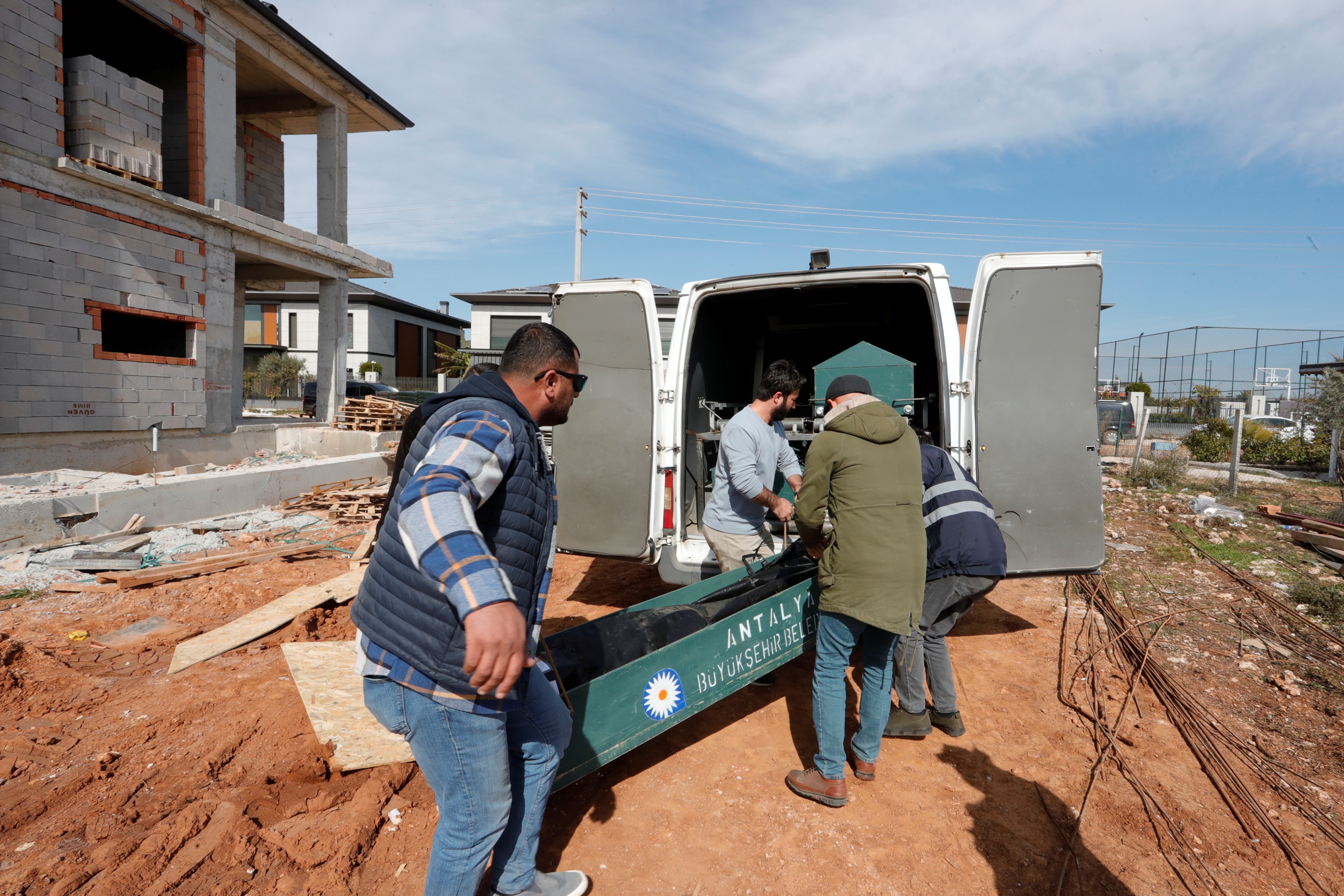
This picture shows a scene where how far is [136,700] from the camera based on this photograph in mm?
3600

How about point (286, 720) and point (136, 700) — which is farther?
point (136, 700)

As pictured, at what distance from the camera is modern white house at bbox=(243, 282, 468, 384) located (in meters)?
32.6

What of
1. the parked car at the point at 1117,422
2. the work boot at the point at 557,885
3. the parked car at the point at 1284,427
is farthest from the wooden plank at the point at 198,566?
the parked car at the point at 1284,427

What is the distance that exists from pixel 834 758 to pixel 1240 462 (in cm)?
1805

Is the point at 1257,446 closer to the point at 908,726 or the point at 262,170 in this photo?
the point at 908,726

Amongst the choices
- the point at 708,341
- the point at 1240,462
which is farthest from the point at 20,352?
the point at 1240,462

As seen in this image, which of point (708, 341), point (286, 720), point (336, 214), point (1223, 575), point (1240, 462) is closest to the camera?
point (286, 720)

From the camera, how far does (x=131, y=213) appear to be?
9.11 m

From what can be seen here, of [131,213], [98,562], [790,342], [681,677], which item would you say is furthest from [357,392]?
[681,677]

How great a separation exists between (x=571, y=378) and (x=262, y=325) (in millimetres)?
39399

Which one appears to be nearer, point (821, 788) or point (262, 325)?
point (821, 788)

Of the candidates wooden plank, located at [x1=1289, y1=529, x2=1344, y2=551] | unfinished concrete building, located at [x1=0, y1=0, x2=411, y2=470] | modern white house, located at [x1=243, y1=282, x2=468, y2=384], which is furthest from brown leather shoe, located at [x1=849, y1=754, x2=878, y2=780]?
modern white house, located at [x1=243, y1=282, x2=468, y2=384]

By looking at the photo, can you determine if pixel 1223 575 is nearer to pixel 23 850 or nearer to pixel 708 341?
pixel 708 341

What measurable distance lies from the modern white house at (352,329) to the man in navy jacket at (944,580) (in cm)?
3235
